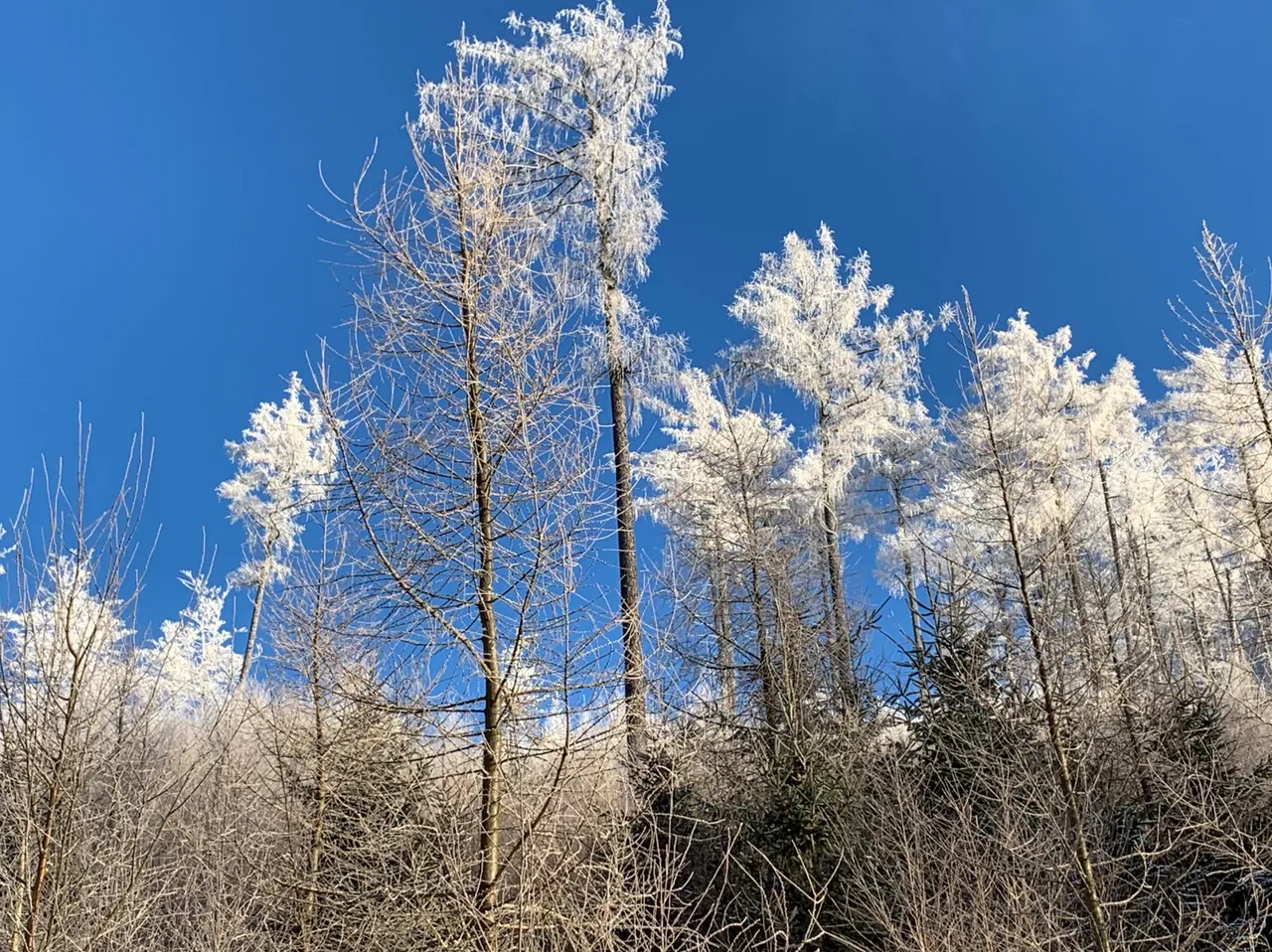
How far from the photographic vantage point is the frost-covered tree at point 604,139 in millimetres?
13328

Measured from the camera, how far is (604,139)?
13359 millimetres

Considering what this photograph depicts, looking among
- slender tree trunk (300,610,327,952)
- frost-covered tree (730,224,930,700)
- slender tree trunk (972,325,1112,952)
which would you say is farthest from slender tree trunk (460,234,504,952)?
frost-covered tree (730,224,930,700)

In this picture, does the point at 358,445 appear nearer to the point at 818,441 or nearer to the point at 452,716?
the point at 452,716

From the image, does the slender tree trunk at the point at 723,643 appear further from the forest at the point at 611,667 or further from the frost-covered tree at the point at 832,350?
the frost-covered tree at the point at 832,350

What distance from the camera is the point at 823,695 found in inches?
473

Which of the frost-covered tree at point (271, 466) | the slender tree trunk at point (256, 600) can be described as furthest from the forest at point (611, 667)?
the frost-covered tree at point (271, 466)

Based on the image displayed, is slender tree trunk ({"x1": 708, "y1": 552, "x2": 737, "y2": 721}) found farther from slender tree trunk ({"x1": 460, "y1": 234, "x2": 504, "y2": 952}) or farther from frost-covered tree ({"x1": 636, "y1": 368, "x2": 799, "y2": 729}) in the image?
slender tree trunk ({"x1": 460, "y1": 234, "x2": 504, "y2": 952})

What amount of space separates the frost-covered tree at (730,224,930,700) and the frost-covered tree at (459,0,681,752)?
13.4ft

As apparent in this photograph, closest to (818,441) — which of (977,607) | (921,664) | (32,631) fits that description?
(977,607)

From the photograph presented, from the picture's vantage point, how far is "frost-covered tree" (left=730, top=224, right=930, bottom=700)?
54.4ft

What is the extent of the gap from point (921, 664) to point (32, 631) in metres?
8.91

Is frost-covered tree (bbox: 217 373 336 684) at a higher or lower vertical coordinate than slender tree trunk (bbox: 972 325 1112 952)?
higher

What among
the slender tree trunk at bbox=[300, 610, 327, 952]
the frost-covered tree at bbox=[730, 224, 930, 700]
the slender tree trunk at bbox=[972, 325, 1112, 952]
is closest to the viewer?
the slender tree trunk at bbox=[972, 325, 1112, 952]

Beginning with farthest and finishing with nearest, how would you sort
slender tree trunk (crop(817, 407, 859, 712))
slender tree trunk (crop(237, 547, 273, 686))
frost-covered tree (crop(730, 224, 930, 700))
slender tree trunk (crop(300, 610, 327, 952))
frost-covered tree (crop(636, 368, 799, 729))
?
1. slender tree trunk (crop(237, 547, 273, 686))
2. frost-covered tree (crop(730, 224, 930, 700))
3. slender tree trunk (crop(817, 407, 859, 712))
4. frost-covered tree (crop(636, 368, 799, 729))
5. slender tree trunk (crop(300, 610, 327, 952))
